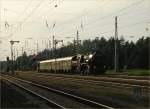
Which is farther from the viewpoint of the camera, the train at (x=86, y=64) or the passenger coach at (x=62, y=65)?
the passenger coach at (x=62, y=65)

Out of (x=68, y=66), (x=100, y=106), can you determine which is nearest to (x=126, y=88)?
(x=100, y=106)

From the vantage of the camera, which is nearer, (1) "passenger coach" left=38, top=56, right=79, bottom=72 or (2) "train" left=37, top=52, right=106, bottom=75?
(2) "train" left=37, top=52, right=106, bottom=75

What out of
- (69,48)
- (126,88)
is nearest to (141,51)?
(69,48)

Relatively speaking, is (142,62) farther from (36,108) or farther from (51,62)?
(36,108)

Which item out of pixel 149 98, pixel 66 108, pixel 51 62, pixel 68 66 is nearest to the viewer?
pixel 66 108

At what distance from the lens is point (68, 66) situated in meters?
72.6

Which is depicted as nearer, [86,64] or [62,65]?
[86,64]

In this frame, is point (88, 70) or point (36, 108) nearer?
point (36, 108)

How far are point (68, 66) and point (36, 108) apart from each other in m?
53.8

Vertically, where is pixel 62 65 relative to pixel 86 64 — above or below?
above

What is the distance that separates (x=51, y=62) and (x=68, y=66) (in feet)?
66.7

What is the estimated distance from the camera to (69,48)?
513 ft

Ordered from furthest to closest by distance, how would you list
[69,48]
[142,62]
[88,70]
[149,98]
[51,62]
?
[69,48] < [142,62] < [51,62] < [88,70] < [149,98]

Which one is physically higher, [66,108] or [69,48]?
[69,48]
